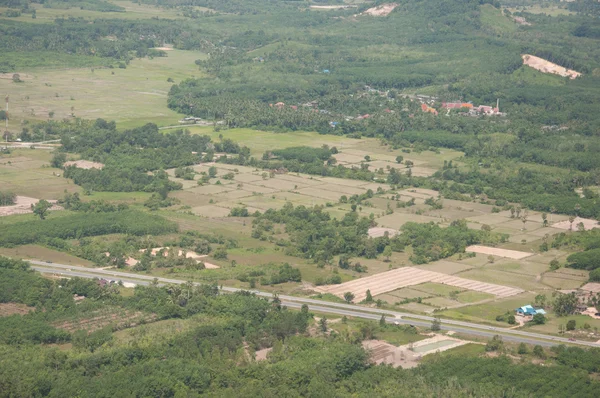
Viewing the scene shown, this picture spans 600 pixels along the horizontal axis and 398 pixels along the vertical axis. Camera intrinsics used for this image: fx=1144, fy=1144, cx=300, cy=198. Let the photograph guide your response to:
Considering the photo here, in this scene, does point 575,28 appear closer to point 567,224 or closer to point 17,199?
point 567,224

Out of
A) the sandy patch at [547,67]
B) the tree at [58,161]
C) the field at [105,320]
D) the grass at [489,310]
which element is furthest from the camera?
the sandy patch at [547,67]

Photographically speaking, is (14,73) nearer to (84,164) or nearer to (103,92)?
(103,92)

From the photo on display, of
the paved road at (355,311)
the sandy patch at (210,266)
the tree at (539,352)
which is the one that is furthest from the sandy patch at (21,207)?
the tree at (539,352)

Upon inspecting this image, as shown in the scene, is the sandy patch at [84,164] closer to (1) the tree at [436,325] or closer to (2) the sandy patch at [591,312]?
(1) the tree at [436,325]

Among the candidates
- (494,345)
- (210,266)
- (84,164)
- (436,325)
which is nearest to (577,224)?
(436,325)

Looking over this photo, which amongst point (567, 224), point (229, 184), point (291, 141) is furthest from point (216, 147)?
point (567, 224)

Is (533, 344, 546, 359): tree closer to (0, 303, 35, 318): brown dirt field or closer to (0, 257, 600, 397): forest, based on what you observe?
Result: (0, 257, 600, 397): forest
